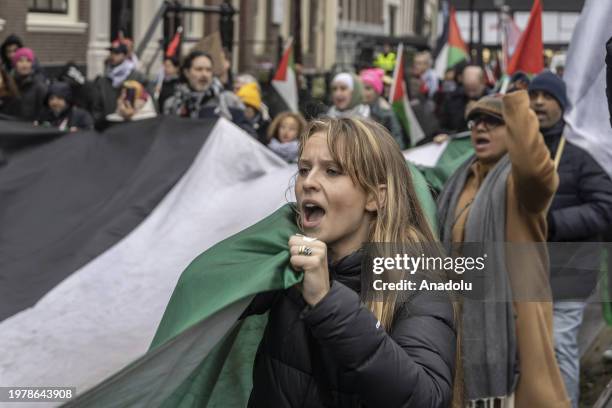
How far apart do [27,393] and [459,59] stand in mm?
14366

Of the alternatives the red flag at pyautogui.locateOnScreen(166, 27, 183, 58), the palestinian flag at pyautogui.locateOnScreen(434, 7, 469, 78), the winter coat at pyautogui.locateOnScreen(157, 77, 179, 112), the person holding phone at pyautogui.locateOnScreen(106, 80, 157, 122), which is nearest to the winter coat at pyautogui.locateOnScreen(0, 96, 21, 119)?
the winter coat at pyautogui.locateOnScreen(157, 77, 179, 112)

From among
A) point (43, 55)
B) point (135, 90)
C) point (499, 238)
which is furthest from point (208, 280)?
point (43, 55)

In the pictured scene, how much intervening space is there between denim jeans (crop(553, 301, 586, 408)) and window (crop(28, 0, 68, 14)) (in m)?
15.1

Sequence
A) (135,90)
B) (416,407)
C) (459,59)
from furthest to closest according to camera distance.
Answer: (459,59)
(135,90)
(416,407)

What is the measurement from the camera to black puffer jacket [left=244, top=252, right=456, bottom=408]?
2611mm

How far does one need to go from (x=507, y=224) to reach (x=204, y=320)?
7.65 ft

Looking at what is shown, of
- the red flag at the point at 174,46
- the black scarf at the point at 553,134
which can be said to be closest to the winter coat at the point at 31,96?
the red flag at the point at 174,46

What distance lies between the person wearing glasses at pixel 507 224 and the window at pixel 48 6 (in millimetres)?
15066

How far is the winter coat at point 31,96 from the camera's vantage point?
11827mm

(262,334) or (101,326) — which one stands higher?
(262,334)

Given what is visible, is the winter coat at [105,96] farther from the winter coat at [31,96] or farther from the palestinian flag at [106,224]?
the palestinian flag at [106,224]

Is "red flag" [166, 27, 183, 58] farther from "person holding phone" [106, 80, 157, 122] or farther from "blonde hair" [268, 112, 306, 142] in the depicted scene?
"blonde hair" [268, 112, 306, 142]

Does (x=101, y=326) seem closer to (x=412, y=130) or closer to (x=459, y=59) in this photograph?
(x=412, y=130)

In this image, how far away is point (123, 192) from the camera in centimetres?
710
